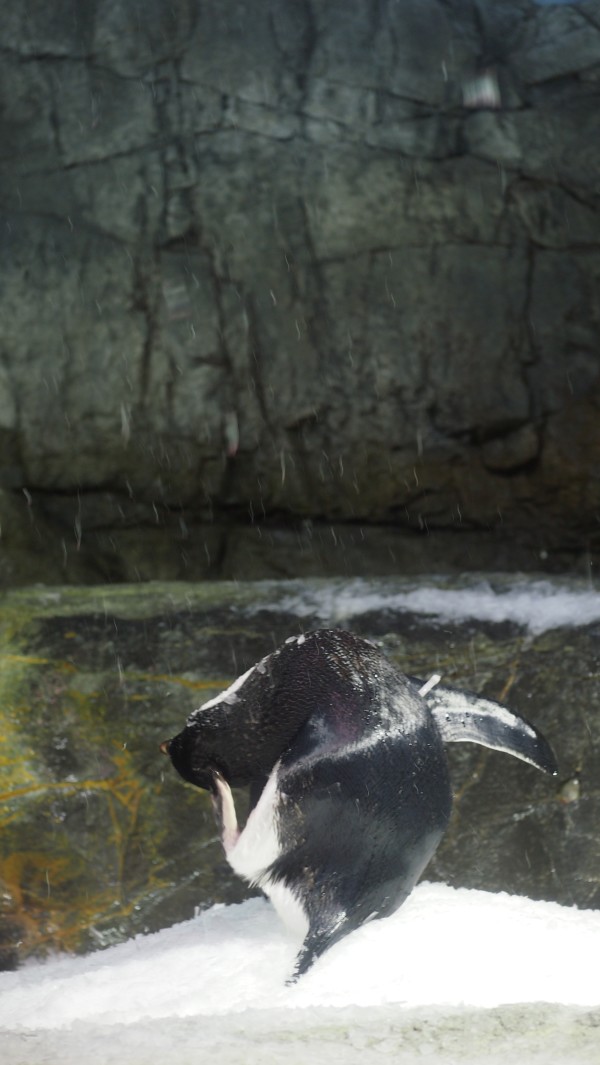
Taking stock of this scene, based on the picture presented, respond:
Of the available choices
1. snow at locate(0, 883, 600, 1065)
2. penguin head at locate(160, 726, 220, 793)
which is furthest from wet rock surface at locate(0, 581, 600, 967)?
penguin head at locate(160, 726, 220, 793)

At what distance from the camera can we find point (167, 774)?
314 cm

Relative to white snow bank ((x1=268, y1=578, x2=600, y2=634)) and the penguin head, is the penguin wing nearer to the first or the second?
the penguin head

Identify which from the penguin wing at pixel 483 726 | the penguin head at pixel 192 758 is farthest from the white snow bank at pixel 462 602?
the penguin head at pixel 192 758

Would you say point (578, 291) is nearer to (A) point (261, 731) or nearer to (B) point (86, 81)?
(B) point (86, 81)

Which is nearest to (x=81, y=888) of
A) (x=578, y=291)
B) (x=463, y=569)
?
(x=463, y=569)

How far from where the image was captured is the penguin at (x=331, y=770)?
2186 mm

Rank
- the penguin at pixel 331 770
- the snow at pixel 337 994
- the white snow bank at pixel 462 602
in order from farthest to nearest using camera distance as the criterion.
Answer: the white snow bank at pixel 462 602, the penguin at pixel 331 770, the snow at pixel 337 994

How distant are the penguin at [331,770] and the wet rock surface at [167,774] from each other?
2.28 feet

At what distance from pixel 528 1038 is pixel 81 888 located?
66.4 inches

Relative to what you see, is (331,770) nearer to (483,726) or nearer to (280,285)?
(483,726)

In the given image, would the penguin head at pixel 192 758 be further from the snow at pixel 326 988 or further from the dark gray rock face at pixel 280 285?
the dark gray rock face at pixel 280 285

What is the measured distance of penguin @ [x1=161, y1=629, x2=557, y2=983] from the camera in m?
2.19

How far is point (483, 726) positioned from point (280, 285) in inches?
92.6

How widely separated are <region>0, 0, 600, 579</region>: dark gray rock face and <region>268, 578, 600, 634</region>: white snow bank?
875 millimetres
